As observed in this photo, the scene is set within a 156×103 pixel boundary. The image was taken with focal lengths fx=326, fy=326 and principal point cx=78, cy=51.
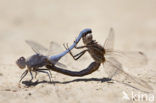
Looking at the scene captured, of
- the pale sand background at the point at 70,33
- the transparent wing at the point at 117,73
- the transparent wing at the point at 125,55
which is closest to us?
the pale sand background at the point at 70,33

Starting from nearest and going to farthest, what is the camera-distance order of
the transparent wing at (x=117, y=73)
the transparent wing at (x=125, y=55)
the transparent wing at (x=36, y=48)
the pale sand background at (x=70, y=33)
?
the pale sand background at (x=70, y=33)
the transparent wing at (x=117, y=73)
the transparent wing at (x=125, y=55)
the transparent wing at (x=36, y=48)

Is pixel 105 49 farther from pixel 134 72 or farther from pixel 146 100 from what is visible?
pixel 146 100

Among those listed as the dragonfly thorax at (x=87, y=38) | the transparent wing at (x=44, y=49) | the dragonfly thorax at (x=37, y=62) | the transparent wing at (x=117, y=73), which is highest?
the dragonfly thorax at (x=87, y=38)

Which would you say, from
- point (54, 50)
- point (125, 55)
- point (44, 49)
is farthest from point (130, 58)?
point (44, 49)

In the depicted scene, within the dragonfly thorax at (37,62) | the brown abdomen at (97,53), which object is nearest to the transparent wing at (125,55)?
the brown abdomen at (97,53)

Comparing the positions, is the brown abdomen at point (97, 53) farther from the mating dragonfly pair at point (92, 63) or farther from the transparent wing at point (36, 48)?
the transparent wing at point (36, 48)

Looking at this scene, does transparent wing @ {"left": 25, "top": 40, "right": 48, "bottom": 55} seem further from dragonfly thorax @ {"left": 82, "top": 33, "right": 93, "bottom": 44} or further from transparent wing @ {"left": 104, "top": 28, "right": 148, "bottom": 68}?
transparent wing @ {"left": 104, "top": 28, "right": 148, "bottom": 68}

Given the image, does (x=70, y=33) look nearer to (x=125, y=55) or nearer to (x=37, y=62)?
(x=125, y=55)
